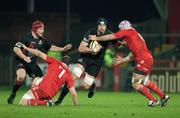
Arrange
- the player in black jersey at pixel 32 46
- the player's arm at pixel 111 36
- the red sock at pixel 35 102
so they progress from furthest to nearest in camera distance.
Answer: the player in black jersey at pixel 32 46 < the player's arm at pixel 111 36 < the red sock at pixel 35 102

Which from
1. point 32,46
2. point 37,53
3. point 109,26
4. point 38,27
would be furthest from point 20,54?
point 109,26

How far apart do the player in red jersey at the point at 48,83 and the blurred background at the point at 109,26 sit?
42.3ft

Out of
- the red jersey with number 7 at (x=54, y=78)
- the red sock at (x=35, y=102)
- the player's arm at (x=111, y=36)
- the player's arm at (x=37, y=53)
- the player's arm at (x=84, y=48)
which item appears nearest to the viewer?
the red jersey with number 7 at (x=54, y=78)

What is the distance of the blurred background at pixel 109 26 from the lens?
36.1m

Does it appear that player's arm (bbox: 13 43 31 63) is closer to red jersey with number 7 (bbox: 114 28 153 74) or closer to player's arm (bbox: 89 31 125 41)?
player's arm (bbox: 89 31 125 41)

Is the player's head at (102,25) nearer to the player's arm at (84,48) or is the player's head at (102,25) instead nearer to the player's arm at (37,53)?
the player's arm at (84,48)

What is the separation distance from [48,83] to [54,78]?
203 mm

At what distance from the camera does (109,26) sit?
49719mm

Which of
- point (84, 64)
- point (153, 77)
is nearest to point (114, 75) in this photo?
point (153, 77)

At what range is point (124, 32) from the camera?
2152 centimetres

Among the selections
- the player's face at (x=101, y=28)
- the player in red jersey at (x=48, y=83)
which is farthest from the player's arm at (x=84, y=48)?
the player in red jersey at (x=48, y=83)

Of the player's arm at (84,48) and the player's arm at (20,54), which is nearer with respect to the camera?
the player's arm at (20,54)

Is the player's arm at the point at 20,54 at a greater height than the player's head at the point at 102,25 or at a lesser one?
lesser

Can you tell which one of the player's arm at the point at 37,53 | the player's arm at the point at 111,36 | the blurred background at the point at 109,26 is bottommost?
the blurred background at the point at 109,26
